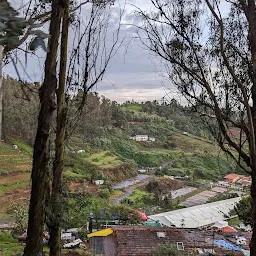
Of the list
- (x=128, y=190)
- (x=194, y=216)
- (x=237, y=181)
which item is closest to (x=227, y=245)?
(x=194, y=216)

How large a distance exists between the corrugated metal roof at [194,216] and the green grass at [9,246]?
25.5ft

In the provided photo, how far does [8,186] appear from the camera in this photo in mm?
22812

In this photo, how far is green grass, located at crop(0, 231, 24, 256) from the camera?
9.29 m

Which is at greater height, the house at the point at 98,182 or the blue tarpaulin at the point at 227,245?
the blue tarpaulin at the point at 227,245

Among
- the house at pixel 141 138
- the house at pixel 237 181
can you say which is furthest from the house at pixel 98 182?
the house at pixel 141 138

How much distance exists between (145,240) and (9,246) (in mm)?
4311

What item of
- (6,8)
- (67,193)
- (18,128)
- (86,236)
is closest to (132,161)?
(18,128)

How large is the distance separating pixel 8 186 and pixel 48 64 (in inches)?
880

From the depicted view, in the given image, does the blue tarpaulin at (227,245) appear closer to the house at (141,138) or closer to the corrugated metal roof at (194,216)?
the corrugated metal roof at (194,216)

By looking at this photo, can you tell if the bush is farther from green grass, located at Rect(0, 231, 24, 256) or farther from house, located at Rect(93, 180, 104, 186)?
house, located at Rect(93, 180, 104, 186)

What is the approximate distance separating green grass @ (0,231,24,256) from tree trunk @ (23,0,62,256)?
7050 millimetres

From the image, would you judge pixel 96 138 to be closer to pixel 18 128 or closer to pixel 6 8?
pixel 18 128

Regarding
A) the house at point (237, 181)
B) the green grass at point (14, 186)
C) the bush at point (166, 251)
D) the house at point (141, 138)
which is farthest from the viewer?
the house at point (141, 138)

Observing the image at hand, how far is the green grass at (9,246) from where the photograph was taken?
Answer: 30.5 ft
